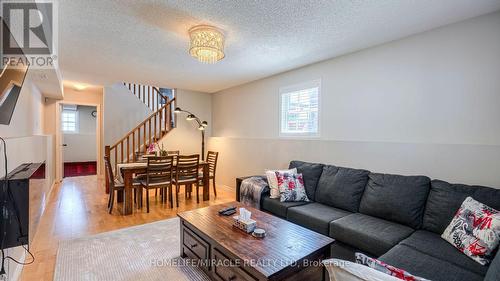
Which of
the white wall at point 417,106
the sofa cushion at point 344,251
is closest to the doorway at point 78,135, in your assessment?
the white wall at point 417,106

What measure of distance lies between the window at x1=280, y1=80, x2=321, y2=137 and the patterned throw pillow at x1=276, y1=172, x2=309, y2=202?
908mm

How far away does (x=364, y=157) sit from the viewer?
9.68 feet

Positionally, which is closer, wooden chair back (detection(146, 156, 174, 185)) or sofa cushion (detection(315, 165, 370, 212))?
sofa cushion (detection(315, 165, 370, 212))

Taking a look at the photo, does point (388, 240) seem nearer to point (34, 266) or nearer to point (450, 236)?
point (450, 236)

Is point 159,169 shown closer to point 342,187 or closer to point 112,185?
point 112,185

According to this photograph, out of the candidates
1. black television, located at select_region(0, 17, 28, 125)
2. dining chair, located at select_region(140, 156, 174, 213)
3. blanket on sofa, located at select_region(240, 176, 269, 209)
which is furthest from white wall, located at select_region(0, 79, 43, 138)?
blanket on sofa, located at select_region(240, 176, 269, 209)

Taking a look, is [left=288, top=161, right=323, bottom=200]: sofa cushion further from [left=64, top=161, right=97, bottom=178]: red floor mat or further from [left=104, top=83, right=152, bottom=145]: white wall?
[left=64, top=161, right=97, bottom=178]: red floor mat

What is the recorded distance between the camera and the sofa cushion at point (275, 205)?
279 centimetres

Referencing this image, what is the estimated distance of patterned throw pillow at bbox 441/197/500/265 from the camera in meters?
1.54

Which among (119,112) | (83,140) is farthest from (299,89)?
(83,140)

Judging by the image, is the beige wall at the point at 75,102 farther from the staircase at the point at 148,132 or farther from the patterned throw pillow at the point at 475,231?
the patterned throw pillow at the point at 475,231

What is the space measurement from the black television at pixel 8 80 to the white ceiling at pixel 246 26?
2.10ft

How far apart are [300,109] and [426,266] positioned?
2715 mm

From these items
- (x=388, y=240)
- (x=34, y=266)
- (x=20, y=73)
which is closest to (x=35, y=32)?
(x=20, y=73)
